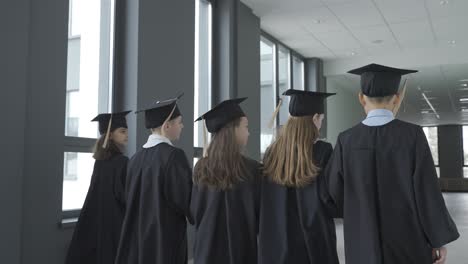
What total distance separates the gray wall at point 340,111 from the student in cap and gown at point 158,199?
26.2ft

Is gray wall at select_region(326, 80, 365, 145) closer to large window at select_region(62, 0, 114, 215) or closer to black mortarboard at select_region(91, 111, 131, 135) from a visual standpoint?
large window at select_region(62, 0, 114, 215)

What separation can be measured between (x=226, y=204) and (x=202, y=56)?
4180 millimetres

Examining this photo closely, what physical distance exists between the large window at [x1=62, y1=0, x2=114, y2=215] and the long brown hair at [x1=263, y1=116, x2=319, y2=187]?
2.21 m

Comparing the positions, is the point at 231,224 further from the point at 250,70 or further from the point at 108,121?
the point at 250,70

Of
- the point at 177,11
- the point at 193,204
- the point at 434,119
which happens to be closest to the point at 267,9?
the point at 177,11

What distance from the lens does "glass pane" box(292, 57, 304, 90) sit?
956 cm

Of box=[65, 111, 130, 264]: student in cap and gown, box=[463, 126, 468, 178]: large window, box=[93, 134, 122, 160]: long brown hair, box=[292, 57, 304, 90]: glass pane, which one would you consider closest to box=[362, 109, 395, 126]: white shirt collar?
box=[65, 111, 130, 264]: student in cap and gown

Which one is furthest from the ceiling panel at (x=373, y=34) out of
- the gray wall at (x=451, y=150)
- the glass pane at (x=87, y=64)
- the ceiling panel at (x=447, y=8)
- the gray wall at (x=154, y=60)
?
the gray wall at (x=451, y=150)

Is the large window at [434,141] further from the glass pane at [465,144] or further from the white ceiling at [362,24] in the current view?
the white ceiling at [362,24]

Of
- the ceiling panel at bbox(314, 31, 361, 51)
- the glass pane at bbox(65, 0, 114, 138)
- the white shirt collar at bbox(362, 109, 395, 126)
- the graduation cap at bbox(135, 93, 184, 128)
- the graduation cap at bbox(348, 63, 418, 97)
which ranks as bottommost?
the white shirt collar at bbox(362, 109, 395, 126)

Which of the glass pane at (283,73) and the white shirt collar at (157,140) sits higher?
the glass pane at (283,73)

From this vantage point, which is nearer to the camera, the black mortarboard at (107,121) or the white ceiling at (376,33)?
the black mortarboard at (107,121)

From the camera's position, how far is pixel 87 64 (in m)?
4.20

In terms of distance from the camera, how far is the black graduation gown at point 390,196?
1.86 meters
